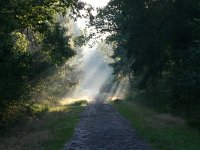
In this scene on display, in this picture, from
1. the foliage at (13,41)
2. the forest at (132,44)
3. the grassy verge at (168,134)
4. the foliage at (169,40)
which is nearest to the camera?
the grassy verge at (168,134)

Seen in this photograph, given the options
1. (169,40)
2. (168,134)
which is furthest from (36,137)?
(169,40)

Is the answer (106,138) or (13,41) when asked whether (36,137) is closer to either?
(106,138)

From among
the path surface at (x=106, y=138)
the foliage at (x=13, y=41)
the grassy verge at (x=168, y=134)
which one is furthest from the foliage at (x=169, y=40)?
the foliage at (x=13, y=41)

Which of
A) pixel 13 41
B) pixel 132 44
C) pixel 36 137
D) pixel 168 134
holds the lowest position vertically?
pixel 168 134

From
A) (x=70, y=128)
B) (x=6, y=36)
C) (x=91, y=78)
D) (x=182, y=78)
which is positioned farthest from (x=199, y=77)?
(x=91, y=78)

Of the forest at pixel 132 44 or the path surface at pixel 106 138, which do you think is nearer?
the path surface at pixel 106 138

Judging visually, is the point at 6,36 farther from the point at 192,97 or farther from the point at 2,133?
the point at 192,97

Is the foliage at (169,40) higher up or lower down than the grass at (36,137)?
higher up

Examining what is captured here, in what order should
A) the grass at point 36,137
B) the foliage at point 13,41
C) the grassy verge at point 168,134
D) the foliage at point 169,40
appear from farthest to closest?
the foliage at point 169,40 → the foliage at point 13,41 → the grass at point 36,137 → the grassy verge at point 168,134

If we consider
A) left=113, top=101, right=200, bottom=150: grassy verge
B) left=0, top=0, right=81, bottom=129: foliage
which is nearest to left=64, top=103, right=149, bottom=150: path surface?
left=113, top=101, right=200, bottom=150: grassy verge

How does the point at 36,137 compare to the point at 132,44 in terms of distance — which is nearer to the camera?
the point at 36,137

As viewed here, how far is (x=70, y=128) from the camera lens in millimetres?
19672

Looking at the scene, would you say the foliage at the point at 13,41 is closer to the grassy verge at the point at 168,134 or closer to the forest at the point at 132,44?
the forest at the point at 132,44

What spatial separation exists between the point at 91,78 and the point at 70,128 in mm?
151221
